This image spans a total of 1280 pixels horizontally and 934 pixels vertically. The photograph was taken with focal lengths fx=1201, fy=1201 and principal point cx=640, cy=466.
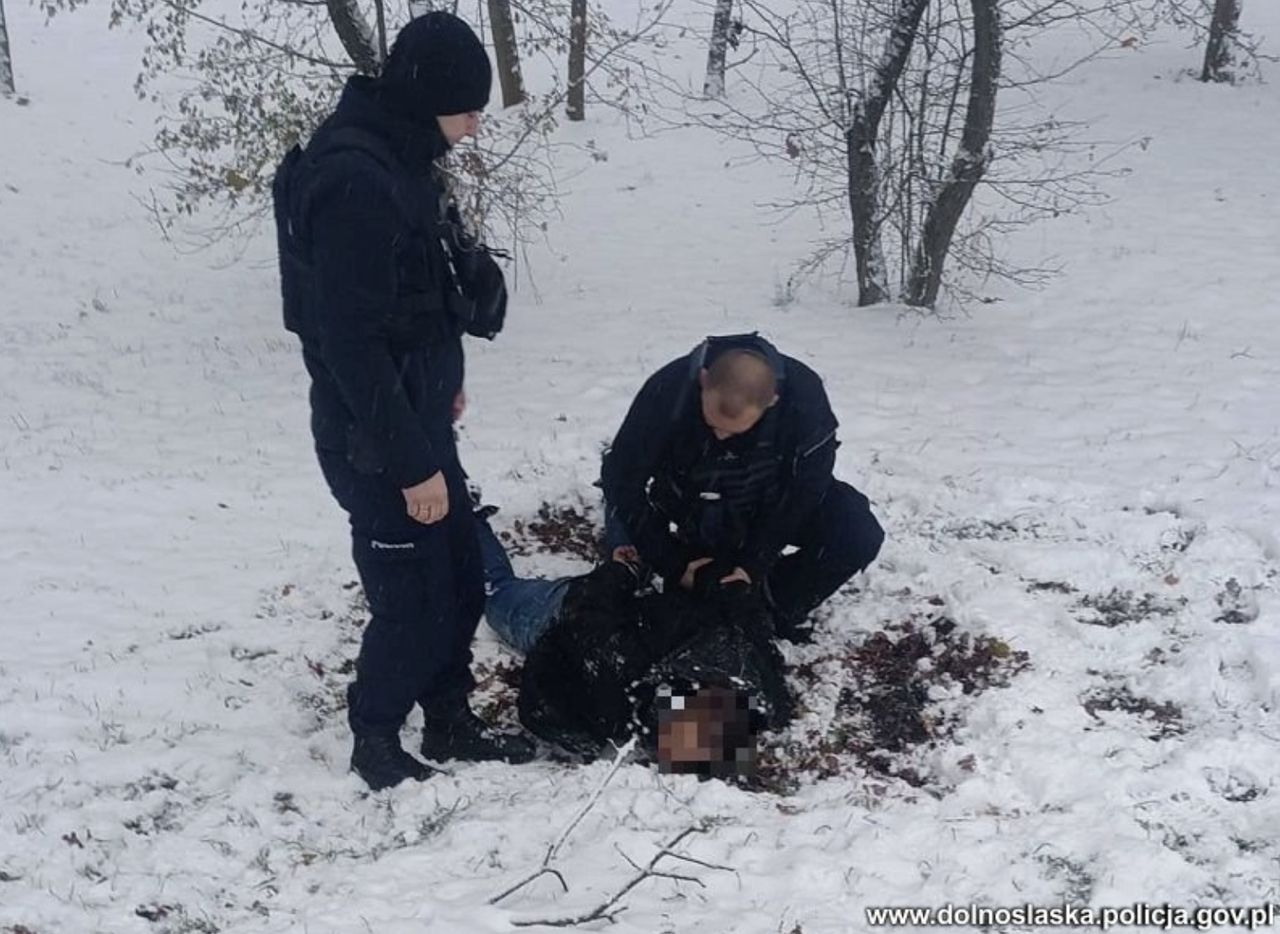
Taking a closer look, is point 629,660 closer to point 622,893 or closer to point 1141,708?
point 622,893

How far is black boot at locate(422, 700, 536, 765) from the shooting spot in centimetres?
439

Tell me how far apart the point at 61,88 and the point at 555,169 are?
964cm

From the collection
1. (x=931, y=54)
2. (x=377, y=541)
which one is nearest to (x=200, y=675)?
(x=377, y=541)

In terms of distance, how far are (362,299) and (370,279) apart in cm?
6

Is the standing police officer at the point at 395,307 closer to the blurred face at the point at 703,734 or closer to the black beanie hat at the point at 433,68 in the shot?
the black beanie hat at the point at 433,68

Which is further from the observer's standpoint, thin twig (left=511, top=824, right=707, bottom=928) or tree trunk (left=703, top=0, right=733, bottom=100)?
tree trunk (left=703, top=0, right=733, bottom=100)

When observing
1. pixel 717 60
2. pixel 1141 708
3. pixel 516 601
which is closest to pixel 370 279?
pixel 516 601

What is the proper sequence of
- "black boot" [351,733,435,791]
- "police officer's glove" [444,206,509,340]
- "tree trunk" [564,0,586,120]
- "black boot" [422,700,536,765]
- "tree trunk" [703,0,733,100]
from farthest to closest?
"tree trunk" [703,0,733,100]
"tree trunk" [564,0,586,120]
"black boot" [422,700,536,765]
"black boot" [351,733,435,791]
"police officer's glove" [444,206,509,340]

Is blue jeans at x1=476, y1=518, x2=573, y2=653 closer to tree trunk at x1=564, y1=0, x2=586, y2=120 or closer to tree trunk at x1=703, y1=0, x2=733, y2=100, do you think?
tree trunk at x1=564, y1=0, x2=586, y2=120

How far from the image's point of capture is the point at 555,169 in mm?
15594

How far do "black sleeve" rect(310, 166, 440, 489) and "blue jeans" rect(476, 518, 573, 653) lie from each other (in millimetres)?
1522

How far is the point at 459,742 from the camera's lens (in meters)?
4.40

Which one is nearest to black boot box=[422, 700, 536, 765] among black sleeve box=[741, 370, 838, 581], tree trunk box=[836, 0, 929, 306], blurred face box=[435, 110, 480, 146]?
black sleeve box=[741, 370, 838, 581]

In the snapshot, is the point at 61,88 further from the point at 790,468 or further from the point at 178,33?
the point at 790,468
